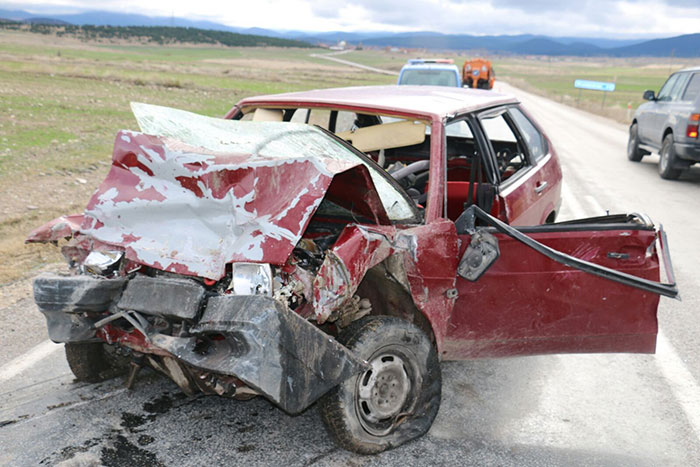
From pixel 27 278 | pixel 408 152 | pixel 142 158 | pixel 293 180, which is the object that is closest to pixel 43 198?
pixel 27 278

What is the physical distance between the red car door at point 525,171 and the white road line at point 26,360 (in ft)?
10.4

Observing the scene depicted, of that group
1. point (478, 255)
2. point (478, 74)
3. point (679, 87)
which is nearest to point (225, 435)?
point (478, 255)

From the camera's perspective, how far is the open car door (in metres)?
3.35

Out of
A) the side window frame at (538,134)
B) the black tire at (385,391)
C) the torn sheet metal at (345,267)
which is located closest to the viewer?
the torn sheet metal at (345,267)

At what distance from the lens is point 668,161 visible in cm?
1208

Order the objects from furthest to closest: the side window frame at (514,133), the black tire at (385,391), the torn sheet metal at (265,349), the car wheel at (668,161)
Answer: the car wheel at (668,161), the side window frame at (514,133), the black tire at (385,391), the torn sheet metal at (265,349)

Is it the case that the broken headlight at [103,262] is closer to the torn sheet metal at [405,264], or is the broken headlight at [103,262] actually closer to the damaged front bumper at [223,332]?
the damaged front bumper at [223,332]

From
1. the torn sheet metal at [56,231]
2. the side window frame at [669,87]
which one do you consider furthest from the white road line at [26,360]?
the side window frame at [669,87]

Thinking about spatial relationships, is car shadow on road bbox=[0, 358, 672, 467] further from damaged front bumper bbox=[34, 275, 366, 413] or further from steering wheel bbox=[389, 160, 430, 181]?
steering wheel bbox=[389, 160, 430, 181]

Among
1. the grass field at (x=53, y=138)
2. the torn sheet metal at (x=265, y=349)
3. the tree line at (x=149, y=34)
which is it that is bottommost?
the grass field at (x=53, y=138)

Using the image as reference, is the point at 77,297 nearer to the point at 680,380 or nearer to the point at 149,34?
the point at 680,380

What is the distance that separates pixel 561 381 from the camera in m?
4.08

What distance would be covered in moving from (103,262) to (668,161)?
38.8 feet

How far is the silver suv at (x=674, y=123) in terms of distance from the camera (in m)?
11.3
